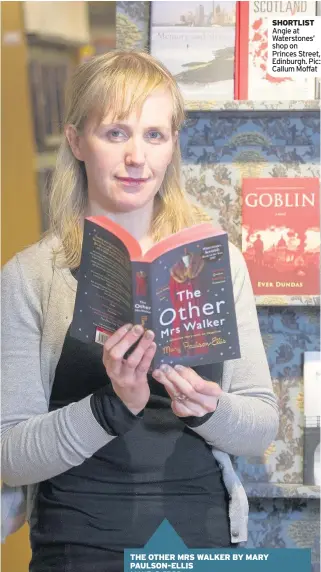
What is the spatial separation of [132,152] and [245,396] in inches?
20.2

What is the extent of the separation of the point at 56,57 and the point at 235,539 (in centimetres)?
177

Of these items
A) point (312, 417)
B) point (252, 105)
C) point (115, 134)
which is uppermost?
point (252, 105)

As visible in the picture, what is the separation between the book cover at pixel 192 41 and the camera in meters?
1.90

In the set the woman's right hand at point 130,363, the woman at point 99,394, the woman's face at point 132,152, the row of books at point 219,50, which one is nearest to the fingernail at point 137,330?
the woman's right hand at point 130,363

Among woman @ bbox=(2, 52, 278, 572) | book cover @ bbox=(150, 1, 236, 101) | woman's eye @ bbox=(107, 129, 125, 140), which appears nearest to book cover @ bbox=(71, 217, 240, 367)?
woman @ bbox=(2, 52, 278, 572)

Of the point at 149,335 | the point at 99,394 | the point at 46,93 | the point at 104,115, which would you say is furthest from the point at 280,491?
the point at 46,93

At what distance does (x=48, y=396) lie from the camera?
5.22ft

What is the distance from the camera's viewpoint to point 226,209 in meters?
2.00

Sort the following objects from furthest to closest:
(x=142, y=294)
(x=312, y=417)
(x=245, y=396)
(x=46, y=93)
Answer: (x=46, y=93), (x=312, y=417), (x=245, y=396), (x=142, y=294)

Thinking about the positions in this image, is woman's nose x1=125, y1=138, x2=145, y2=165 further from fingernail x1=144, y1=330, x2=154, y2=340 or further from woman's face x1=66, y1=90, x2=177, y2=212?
fingernail x1=144, y1=330, x2=154, y2=340

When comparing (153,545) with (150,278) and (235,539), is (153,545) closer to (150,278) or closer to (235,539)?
(235,539)

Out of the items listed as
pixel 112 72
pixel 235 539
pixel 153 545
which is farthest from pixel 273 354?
pixel 112 72

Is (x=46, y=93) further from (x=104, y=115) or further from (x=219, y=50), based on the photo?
(x=104, y=115)

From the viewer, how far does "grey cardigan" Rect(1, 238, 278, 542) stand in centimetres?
148
